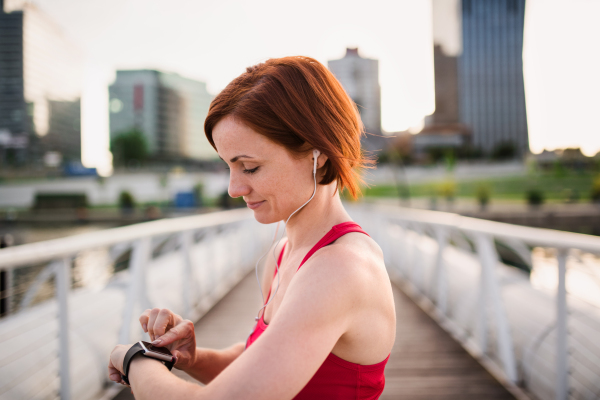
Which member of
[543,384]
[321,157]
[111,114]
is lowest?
[543,384]

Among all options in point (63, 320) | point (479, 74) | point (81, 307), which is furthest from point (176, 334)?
point (479, 74)

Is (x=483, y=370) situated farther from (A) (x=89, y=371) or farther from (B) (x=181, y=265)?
(B) (x=181, y=265)

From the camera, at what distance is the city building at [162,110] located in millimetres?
102938

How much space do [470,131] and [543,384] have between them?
A: 102 metres

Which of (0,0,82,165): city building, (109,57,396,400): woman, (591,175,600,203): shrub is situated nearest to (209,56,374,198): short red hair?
(109,57,396,400): woman

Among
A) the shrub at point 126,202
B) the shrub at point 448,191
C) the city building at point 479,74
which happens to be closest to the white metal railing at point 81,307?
the shrub at point 448,191

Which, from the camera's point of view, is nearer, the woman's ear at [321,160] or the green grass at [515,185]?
the woman's ear at [321,160]

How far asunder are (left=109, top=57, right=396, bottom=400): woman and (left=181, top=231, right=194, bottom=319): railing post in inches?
139

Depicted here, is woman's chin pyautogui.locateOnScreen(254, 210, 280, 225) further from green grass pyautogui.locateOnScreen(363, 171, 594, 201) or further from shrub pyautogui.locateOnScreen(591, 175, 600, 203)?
green grass pyautogui.locateOnScreen(363, 171, 594, 201)

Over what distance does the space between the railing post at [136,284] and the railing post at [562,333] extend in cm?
272

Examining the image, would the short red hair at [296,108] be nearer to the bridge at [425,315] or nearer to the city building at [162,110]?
the bridge at [425,315]

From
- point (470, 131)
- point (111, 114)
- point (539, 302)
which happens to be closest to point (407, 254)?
point (539, 302)

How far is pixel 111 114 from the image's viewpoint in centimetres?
10350

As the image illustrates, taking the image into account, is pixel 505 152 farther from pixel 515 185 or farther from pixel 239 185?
pixel 239 185
